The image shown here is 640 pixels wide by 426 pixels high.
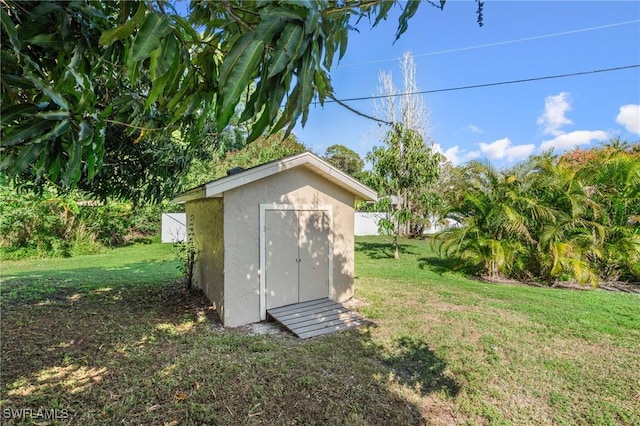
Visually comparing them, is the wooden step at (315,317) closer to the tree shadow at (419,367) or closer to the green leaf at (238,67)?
the tree shadow at (419,367)

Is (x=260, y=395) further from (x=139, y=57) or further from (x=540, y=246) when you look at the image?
(x=540, y=246)

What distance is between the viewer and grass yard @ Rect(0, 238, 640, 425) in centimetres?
348

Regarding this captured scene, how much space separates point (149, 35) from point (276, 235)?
537cm

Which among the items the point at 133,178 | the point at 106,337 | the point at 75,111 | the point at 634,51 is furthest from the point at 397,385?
the point at 634,51

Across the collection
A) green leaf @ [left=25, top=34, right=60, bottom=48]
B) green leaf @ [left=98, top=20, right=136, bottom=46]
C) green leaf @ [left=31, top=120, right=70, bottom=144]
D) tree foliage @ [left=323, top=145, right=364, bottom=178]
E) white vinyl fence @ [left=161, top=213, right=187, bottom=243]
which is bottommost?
white vinyl fence @ [left=161, top=213, right=187, bottom=243]

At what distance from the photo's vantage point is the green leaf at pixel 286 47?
1206 millimetres

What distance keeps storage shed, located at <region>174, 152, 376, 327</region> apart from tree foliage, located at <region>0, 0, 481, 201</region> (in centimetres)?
393

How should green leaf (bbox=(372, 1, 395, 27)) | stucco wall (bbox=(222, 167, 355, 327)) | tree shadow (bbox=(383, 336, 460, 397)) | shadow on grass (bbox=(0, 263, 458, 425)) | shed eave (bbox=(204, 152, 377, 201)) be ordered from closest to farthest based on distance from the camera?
1. green leaf (bbox=(372, 1, 395, 27))
2. shadow on grass (bbox=(0, 263, 458, 425))
3. tree shadow (bbox=(383, 336, 460, 397))
4. shed eave (bbox=(204, 152, 377, 201))
5. stucco wall (bbox=(222, 167, 355, 327))

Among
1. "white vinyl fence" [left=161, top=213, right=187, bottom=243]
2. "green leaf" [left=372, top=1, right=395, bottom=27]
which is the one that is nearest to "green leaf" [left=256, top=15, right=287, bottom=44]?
"green leaf" [left=372, top=1, right=395, bottom=27]

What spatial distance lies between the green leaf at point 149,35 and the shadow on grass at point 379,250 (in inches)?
516

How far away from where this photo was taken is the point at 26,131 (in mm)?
1438

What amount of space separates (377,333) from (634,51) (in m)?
10.2

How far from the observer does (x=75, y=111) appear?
5.08 ft

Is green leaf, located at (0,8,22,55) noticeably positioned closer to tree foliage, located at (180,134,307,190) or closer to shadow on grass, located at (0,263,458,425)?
shadow on grass, located at (0,263,458,425)
